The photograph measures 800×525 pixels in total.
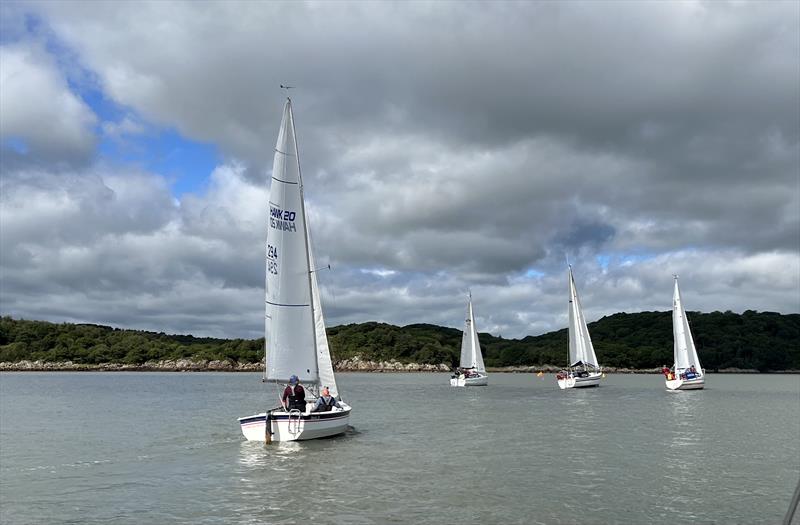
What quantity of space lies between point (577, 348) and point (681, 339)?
40.3 feet

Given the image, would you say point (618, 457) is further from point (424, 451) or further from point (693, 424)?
point (693, 424)

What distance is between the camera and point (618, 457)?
26.4 m

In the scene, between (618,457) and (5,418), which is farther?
(5,418)

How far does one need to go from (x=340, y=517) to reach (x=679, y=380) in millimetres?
73040

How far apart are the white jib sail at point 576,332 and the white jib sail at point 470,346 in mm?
15268

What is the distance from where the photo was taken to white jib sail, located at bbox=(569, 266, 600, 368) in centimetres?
8125

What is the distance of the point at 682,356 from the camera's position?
79188mm

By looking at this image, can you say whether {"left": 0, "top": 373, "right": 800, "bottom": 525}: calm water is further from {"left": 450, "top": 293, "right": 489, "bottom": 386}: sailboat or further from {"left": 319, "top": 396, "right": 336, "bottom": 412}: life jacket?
{"left": 450, "top": 293, "right": 489, "bottom": 386}: sailboat

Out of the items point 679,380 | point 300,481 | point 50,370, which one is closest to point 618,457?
point 300,481

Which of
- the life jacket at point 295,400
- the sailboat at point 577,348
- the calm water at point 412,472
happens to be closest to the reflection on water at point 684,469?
the calm water at point 412,472

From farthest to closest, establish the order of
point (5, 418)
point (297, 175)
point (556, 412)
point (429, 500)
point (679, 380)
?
1. point (679, 380)
2. point (556, 412)
3. point (5, 418)
4. point (297, 175)
5. point (429, 500)

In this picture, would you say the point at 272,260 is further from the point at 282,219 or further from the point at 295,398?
the point at 295,398

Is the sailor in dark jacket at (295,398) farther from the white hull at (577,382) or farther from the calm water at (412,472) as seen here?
the white hull at (577,382)

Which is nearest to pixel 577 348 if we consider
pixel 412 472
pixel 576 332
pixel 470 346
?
pixel 576 332
